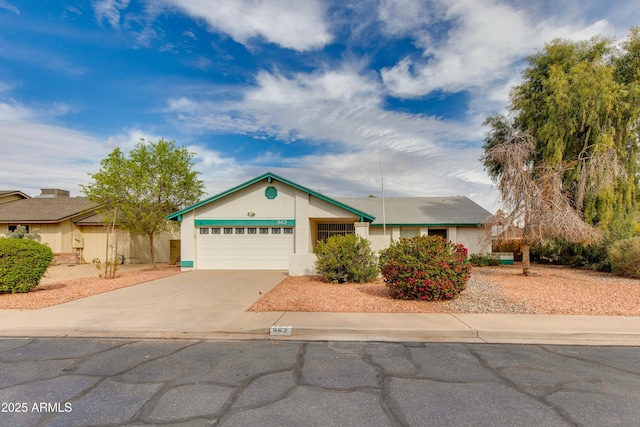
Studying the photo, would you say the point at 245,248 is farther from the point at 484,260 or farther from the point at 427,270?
the point at 484,260

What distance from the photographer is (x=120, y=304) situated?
922cm

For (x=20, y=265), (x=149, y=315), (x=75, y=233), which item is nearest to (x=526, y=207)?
(x=149, y=315)

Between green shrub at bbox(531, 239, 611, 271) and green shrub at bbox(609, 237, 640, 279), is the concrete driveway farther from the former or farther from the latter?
green shrub at bbox(609, 237, 640, 279)

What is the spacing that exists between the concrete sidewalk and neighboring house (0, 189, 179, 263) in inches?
602

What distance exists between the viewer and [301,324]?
23.0 ft

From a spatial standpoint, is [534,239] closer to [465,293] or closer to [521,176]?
[521,176]

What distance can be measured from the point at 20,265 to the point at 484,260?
69.5 ft

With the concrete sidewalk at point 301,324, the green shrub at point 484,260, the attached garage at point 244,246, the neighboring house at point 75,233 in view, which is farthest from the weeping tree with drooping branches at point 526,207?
the neighboring house at point 75,233

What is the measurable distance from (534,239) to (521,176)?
8.68ft

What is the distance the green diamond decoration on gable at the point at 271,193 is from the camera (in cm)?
1772

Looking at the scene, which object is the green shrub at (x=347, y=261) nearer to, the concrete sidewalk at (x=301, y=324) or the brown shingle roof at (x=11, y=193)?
the concrete sidewalk at (x=301, y=324)

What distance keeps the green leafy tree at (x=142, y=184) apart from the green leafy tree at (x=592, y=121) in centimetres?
1807

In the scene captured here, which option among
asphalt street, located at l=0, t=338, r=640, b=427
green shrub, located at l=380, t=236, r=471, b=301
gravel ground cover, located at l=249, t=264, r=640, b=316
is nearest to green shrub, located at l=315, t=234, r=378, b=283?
gravel ground cover, located at l=249, t=264, r=640, b=316

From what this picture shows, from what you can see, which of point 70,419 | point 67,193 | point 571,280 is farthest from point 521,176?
point 67,193
